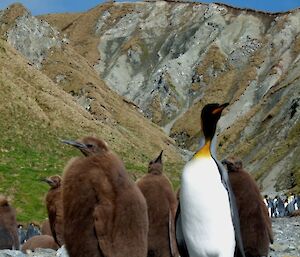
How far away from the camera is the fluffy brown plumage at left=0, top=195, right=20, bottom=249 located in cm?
1318

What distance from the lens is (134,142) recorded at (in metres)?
55.3

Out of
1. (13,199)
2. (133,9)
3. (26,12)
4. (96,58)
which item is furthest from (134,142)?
(133,9)

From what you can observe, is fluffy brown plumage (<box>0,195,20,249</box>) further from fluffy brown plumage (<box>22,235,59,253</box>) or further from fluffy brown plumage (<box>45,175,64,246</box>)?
fluffy brown plumage (<box>45,175,64,246</box>)

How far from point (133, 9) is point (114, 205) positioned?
5221 inches

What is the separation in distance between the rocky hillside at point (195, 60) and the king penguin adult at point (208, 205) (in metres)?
66.5

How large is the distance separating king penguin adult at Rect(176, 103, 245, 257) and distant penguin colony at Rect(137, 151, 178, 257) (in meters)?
3.10

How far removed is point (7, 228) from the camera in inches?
525

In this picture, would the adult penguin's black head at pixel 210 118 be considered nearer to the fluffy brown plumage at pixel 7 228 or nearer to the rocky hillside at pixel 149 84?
the fluffy brown plumage at pixel 7 228

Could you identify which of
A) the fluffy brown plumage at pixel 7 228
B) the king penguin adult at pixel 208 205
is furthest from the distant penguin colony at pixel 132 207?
the fluffy brown plumage at pixel 7 228

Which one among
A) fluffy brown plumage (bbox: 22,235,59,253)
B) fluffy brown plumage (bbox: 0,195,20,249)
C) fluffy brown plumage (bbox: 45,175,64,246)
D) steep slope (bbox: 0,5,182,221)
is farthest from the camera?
steep slope (bbox: 0,5,182,221)

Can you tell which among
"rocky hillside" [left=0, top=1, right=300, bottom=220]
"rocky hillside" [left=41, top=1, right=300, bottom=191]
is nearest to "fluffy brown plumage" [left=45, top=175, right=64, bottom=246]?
"rocky hillside" [left=0, top=1, right=300, bottom=220]

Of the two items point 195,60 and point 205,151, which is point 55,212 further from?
point 195,60

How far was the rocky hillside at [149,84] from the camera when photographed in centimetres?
4459

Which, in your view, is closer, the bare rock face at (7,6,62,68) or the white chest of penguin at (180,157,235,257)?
the white chest of penguin at (180,157,235,257)
